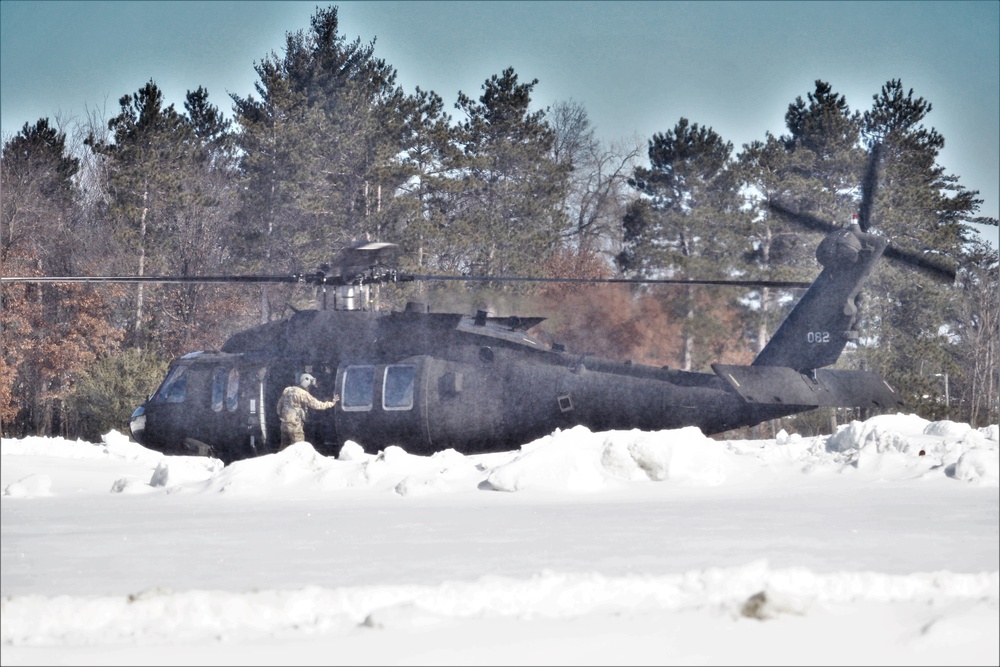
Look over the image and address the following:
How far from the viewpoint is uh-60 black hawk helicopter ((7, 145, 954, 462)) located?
1015 cm

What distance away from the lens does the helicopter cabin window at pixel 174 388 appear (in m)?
11.2

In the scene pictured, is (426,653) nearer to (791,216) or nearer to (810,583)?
(810,583)

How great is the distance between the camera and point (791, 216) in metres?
11.4

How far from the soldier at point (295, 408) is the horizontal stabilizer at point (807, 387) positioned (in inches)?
166

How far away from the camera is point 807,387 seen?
34.4ft

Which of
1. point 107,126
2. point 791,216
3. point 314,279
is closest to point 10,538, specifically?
point 314,279

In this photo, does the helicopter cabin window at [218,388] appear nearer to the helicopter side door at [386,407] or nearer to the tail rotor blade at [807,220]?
Result: the helicopter side door at [386,407]

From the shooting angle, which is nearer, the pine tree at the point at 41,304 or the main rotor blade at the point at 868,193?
the main rotor blade at the point at 868,193

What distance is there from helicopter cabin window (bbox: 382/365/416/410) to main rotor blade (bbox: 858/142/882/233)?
5.27 meters

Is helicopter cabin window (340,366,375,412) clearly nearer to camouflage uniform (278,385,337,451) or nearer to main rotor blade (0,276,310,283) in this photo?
camouflage uniform (278,385,337,451)

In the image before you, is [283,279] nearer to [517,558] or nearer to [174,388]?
[174,388]

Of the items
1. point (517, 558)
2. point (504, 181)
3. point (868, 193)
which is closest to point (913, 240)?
point (504, 181)

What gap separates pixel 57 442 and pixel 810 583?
8.10 metres

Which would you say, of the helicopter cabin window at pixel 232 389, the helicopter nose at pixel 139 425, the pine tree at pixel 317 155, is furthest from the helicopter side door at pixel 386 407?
the pine tree at pixel 317 155
